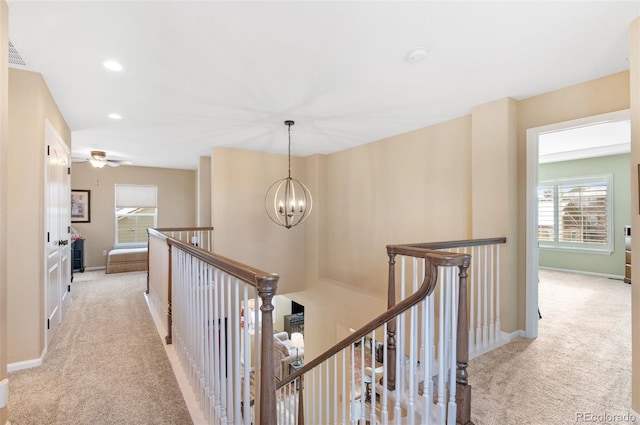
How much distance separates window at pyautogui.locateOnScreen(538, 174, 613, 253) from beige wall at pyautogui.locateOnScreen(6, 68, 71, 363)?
8.93 metres

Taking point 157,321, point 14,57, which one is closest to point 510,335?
point 157,321

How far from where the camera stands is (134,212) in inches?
319

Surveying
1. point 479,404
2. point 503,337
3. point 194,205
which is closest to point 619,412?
point 479,404

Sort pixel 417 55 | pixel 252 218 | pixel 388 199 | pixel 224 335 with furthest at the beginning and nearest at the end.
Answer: pixel 252 218, pixel 388 199, pixel 417 55, pixel 224 335

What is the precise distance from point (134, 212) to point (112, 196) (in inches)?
25.0

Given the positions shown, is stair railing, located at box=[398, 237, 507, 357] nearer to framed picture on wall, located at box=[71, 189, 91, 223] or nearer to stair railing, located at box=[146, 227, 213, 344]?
stair railing, located at box=[146, 227, 213, 344]

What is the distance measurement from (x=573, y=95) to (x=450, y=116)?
1236mm

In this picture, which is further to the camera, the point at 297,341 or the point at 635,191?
the point at 297,341

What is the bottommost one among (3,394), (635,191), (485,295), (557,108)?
(3,394)

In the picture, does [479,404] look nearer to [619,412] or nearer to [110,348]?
[619,412]

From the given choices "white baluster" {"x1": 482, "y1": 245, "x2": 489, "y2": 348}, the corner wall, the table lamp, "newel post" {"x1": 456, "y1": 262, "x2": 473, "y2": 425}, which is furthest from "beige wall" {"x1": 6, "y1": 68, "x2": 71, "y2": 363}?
the table lamp

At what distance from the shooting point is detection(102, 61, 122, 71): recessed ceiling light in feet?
8.39

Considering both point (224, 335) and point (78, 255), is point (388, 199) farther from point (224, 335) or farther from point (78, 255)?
point (78, 255)

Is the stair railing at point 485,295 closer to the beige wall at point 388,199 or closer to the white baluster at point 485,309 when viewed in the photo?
the white baluster at point 485,309
